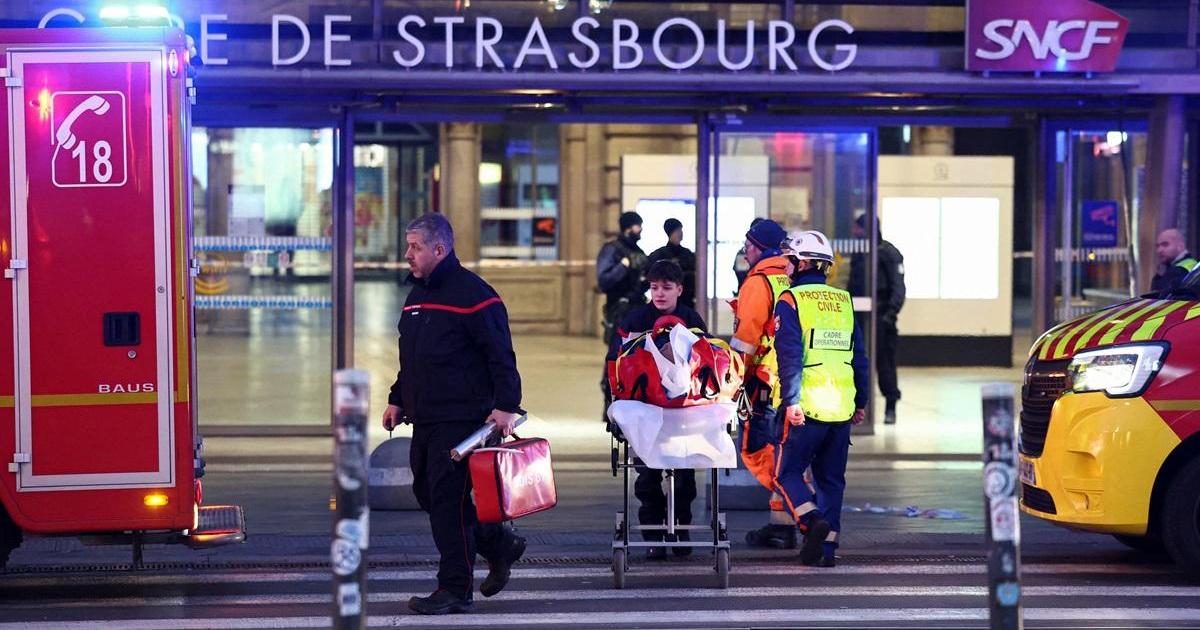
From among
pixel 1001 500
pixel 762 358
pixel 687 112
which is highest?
pixel 687 112

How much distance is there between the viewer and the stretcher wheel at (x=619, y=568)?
27.3ft

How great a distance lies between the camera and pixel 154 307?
25.9ft

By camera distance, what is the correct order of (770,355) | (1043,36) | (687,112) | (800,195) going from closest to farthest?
(770,355), (1043,36), (687,112), (800,195)

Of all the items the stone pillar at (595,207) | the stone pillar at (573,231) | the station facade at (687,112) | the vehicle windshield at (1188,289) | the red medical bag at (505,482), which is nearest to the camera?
the red medical bag at (505,482)

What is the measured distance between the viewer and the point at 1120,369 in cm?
840

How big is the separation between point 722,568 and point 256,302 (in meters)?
6.86

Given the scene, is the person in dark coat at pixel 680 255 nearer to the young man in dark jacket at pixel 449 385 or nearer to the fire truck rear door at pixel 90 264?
the young man in dark jacket at pixel 449 385

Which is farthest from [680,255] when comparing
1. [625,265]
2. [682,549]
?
[682,549]

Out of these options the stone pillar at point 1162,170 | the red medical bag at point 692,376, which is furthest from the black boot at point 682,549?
the stone pillar at point 1162,170

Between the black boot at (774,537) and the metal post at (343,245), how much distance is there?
500 cm

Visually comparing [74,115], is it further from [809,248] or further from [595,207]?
[595,207]

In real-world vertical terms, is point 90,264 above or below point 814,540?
above

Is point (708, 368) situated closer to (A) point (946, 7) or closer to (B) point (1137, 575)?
(B) point (1137, 575)

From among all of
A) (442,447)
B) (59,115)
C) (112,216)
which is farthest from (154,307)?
(442,447)
